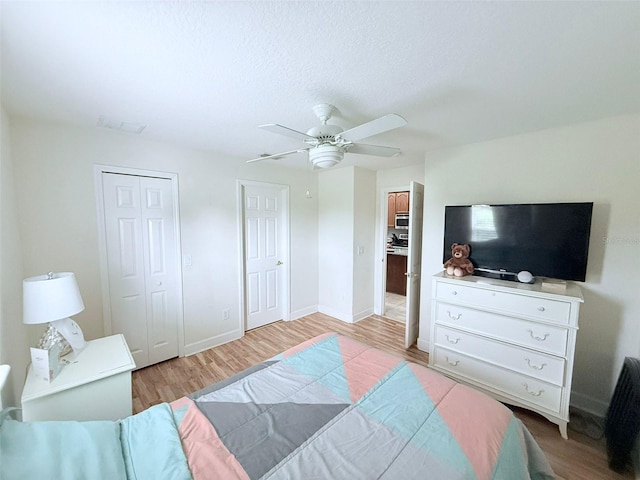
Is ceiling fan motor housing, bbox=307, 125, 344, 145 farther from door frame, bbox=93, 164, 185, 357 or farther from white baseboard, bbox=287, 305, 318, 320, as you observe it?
white baseboard, bbox=287, 305, 318, 320

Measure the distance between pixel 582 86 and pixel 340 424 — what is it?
2319 mm

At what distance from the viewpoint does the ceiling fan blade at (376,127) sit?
4.43ft

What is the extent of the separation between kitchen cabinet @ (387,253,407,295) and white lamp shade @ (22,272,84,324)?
15.5 ft

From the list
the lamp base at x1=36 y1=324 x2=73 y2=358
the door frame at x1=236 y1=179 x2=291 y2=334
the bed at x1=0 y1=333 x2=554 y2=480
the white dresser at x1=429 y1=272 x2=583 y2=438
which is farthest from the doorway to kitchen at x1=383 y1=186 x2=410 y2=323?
the lamp base at x1=36 y1=324 x2=73 y2=358

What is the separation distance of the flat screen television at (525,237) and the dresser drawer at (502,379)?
2.72ft

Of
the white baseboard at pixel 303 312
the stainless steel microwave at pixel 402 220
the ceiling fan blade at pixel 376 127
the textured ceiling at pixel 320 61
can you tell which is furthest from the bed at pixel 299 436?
the stainless steel microwave at pixel 402 220

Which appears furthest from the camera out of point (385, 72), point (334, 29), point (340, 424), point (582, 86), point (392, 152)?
point (392, 152)

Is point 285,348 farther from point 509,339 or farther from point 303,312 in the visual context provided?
point 509,339

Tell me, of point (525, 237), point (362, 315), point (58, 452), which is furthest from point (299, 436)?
point (362, 315)

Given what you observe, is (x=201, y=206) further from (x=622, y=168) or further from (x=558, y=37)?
(x=622, y=168)

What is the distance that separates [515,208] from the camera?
7.45 ft

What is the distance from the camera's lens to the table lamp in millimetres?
1429

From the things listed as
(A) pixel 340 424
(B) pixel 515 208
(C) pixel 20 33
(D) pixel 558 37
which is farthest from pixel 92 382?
(B) pixel 515 208

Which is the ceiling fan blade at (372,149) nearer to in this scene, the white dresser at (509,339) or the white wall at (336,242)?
the white dresser at (509,339)
